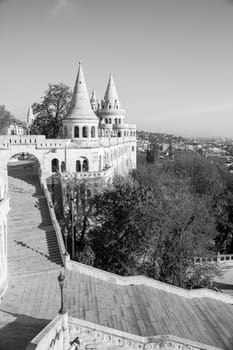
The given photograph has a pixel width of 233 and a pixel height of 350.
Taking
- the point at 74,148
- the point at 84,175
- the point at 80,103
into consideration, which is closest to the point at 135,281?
the point at 84,175

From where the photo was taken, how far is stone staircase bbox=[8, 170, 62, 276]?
1447cm

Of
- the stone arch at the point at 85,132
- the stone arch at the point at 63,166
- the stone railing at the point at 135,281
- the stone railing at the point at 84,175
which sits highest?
the stone arch at the point at 85,132

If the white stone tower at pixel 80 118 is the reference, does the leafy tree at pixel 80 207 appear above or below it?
below

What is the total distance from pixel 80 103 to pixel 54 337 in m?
20.2

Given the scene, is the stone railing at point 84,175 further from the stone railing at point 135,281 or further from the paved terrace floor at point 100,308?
the stone railing at point 135,281

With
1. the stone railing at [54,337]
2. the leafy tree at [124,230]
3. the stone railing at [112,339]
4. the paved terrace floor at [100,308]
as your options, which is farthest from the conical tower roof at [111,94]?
the stone railing at [54,337]

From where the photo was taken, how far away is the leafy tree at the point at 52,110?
32.4 metres

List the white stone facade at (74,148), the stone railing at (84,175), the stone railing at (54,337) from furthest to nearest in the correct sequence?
the white stone facade at (74,148), the stone railing at (84,175), the stone railing at (54,337)

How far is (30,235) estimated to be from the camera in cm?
1662

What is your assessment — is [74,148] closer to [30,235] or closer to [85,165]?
[85,165]

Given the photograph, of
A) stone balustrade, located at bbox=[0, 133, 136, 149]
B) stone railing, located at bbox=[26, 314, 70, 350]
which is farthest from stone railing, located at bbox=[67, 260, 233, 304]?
stone balustrade, located at bbox=[0, 133, 136, 149]

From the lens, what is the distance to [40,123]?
3338cm

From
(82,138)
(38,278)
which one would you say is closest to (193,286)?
(38,278)

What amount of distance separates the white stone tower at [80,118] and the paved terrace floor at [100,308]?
39.7ft
